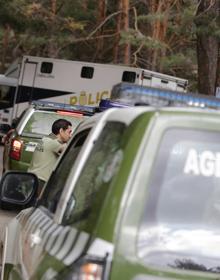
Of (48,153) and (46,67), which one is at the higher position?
(46,67)

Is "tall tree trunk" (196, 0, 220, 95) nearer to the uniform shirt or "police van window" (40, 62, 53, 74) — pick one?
the uniform shirt

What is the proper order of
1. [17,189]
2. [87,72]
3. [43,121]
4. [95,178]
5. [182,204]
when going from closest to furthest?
[182,204] → [95,178] → [17,189] → [43,121] → [87,72]

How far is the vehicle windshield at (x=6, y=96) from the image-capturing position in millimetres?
28109

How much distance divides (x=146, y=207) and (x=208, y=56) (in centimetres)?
1251

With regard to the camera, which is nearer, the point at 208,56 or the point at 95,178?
the point at 95,178

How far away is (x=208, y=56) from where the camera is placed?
48.1 ft

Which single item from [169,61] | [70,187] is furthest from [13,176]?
[169,61]

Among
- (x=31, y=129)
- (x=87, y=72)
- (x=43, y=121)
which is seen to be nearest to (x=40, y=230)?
(x=31, y=129)

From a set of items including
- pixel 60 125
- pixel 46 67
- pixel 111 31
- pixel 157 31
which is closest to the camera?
pixel 60 125

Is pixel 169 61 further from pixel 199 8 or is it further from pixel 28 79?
pixel 199 8

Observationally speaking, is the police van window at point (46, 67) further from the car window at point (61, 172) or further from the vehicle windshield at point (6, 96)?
the car window at point (61, 172)

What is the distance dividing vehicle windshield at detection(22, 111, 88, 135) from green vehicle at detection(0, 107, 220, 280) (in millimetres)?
8374

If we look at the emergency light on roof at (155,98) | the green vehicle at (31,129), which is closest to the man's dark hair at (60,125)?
the green vehicle at (31,129)

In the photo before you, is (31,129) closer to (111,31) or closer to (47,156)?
(47,156)
